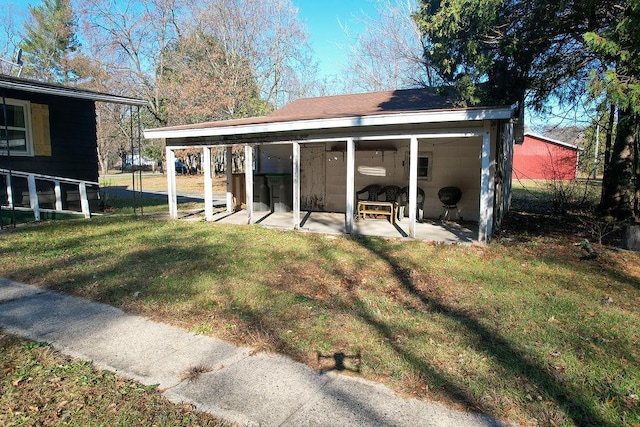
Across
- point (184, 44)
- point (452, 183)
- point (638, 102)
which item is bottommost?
point (452, 183)

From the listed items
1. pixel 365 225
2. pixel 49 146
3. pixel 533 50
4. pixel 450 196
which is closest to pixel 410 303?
pixel 365 225

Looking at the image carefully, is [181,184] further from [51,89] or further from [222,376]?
[222,376]

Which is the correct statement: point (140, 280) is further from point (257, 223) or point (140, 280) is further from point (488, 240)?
point (488, 240)

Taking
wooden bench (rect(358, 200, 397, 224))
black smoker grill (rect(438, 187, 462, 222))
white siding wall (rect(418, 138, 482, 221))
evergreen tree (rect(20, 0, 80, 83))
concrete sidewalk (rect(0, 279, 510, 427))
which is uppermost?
evergreen tree (rect(20, 0, 80, 83))

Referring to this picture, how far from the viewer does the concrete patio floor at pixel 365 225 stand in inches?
316

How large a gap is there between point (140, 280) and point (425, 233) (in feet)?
18.2

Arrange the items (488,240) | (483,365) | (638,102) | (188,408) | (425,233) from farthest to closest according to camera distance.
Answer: (425,233) → (488,240) → (638,102) → (483,365) → (188,408)

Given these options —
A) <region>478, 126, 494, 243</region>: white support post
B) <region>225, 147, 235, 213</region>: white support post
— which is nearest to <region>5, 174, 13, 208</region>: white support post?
<region>225, 147, 235, 213</region>: white support post

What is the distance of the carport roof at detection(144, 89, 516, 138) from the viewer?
6734mm

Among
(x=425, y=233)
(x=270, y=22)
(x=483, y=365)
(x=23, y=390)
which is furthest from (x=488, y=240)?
(x=270, y=22)

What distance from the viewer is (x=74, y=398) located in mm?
2568

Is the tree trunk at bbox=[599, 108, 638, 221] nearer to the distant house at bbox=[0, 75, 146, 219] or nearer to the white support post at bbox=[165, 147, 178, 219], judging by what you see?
the white support post at bbox=[165, 147, 178, 219]

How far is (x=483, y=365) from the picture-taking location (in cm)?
306

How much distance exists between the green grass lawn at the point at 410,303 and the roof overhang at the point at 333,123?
223 cm
